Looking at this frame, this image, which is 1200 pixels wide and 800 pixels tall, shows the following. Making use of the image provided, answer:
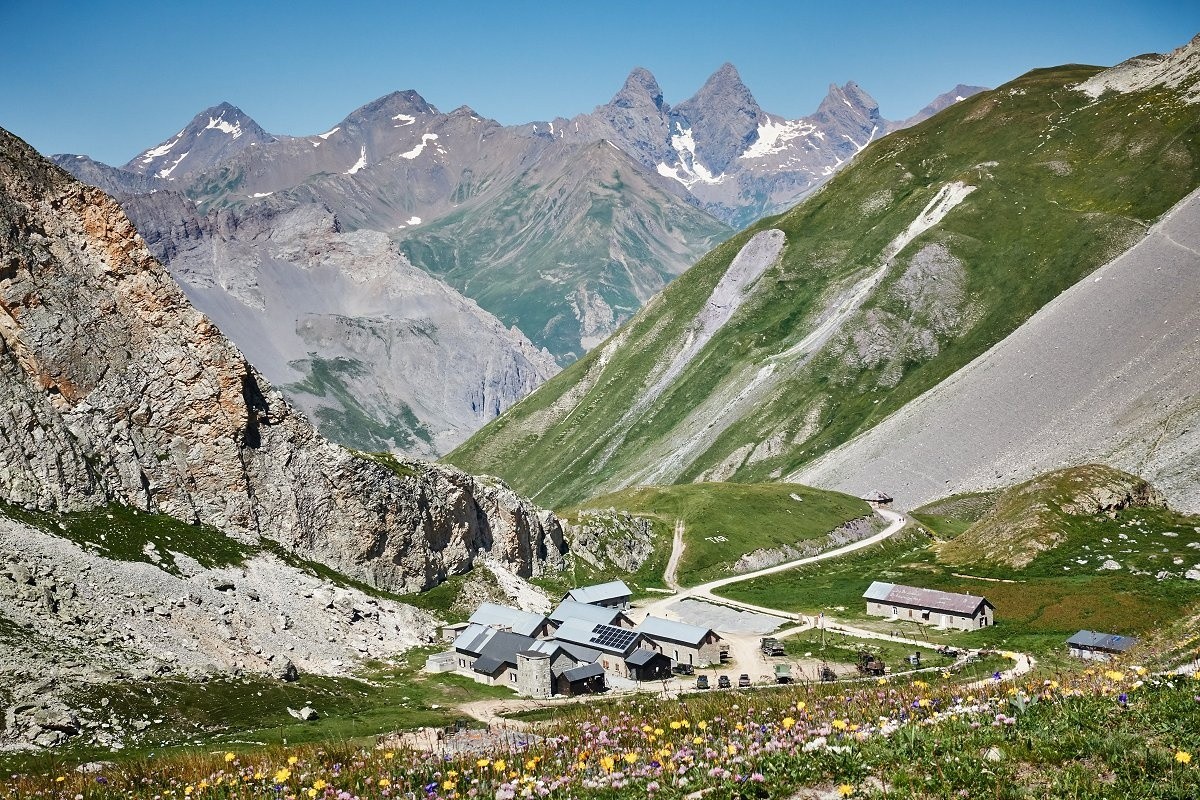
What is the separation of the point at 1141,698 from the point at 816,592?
9218 cm

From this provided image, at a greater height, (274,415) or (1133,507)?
(274,415)

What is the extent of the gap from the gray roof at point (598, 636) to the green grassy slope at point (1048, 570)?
27065 mm

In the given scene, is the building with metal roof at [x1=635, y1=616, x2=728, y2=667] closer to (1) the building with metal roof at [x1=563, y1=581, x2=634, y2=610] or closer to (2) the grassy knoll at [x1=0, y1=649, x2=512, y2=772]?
(2) the grassy knoll at [x1=0, y1=649, x2=512, y2=772]

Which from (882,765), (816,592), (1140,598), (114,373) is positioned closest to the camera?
(882,765)

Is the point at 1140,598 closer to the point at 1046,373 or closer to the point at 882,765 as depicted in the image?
the point at 882,765

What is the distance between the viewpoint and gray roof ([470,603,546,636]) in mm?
85750

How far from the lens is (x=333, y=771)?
18484mm

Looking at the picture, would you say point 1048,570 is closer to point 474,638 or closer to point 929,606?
point 929,606

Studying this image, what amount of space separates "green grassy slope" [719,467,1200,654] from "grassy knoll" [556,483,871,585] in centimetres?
1033

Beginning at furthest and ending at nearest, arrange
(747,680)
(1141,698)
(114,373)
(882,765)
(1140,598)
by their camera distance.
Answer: (114,373), (1140,598), (747,680), (1141,698), (882,765)

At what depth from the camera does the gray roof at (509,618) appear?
85.8 metres

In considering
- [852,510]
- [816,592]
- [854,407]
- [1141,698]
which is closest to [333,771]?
[1141,698]

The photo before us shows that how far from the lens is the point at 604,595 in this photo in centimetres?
10038

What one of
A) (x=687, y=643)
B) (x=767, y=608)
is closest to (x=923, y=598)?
(x=767, y=608)
